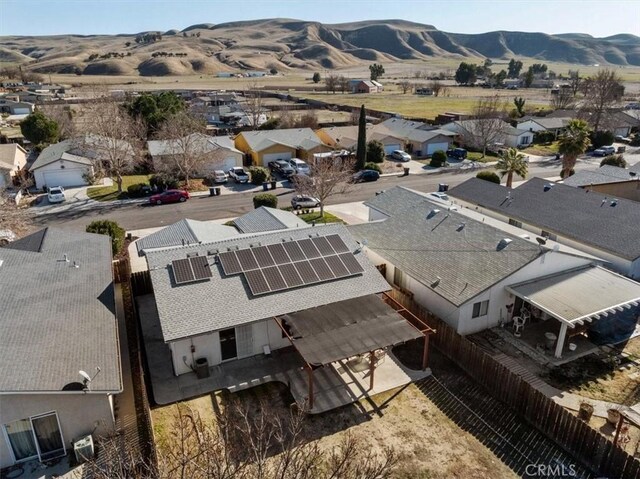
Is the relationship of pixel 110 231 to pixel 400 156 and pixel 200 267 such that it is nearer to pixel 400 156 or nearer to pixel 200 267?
pixel 200 267

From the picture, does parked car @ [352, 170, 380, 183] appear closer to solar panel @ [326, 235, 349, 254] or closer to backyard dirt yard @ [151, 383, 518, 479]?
solar panel @ [326, 235, 349, 254]

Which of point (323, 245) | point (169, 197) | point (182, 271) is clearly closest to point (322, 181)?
point (323, 245)

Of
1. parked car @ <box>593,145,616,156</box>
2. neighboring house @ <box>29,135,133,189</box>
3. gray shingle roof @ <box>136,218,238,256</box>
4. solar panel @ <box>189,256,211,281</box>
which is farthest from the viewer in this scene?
parked car @ <box>593,145,616,156</box>

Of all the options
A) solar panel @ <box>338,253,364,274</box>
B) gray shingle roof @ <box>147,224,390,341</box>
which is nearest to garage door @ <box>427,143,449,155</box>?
gray shingle roof @ <box>147,224,390,341</box>

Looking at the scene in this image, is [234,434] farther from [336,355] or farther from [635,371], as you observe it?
[635,371]

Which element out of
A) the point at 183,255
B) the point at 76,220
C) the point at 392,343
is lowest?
the point at 76,220

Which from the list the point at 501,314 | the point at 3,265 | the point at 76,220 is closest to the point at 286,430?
the point at 501,314
